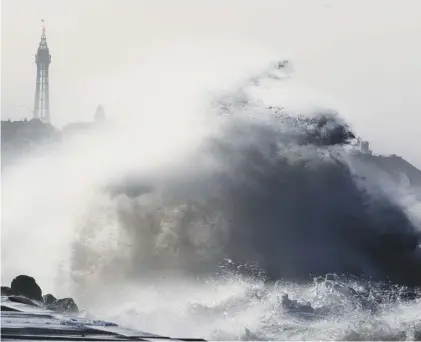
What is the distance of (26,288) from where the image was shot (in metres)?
54.6

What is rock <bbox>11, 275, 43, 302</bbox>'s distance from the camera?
54.1 metres

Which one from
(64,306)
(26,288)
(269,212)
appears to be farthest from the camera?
(269,212)

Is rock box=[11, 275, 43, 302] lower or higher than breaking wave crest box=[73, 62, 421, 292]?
lower

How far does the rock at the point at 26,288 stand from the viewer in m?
54.1

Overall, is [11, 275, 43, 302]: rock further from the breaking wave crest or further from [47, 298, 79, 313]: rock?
the breaking wave crest

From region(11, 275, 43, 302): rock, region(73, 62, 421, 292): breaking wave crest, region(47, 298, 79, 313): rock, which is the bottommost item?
region(47, 298, 79, 313): rock

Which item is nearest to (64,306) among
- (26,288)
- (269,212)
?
(26,288)

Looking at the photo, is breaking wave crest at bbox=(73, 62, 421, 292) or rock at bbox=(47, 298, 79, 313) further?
breaking wave crest at bbox=(73, 62, 421, 292)

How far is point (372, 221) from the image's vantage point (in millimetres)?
66188

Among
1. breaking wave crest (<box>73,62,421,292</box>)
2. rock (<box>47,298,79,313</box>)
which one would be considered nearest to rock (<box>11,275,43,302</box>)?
rock (<box>47,298,79,313</box>)

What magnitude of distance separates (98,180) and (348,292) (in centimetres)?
2940

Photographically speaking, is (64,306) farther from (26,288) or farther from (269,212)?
(269,212)

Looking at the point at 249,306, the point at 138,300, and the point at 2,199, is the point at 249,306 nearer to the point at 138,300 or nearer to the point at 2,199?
the point at 138,300

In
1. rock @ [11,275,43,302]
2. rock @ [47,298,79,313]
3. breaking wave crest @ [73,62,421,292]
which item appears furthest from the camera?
breaking wave crest @ [73,62,421,292]
